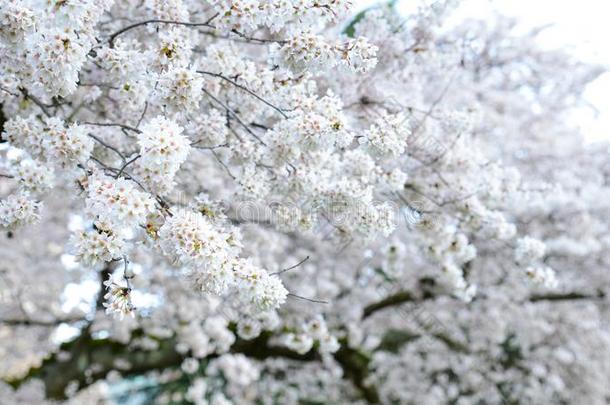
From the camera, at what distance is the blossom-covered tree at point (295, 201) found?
2.67 metres

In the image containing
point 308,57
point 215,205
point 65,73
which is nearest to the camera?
point 65,73

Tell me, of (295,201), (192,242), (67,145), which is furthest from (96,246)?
(295,201)

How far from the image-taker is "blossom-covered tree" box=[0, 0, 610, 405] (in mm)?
2670

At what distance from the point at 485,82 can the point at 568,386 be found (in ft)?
16.5

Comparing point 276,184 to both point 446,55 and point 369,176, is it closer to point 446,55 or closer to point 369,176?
point 369,176

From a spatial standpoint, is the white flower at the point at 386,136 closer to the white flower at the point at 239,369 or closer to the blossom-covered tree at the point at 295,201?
the blossom-covered tree at the point at 295,201

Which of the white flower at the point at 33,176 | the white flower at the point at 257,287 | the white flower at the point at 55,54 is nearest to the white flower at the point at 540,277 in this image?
the white flower at the point at 257,287

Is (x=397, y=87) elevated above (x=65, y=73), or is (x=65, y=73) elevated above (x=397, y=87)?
(x=65, y=73)

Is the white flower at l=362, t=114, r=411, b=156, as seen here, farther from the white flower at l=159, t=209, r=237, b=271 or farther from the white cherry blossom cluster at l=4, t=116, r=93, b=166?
the white cherry blossom cluster at l=4, t=116, r=93, b=166

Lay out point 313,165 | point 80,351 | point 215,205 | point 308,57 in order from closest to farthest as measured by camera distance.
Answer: point 308,57, point 215,205, point 313,165, point 80,351

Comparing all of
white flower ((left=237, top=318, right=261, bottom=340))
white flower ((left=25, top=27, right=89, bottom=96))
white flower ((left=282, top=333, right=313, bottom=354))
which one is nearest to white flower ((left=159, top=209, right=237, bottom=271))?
white flower ((left=25, top=27, right=89, bottom=96))

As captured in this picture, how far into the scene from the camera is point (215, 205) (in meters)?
3.14

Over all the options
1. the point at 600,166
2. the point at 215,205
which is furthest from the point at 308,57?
the point at 600,166

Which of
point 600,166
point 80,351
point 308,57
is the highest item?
point 308,57
